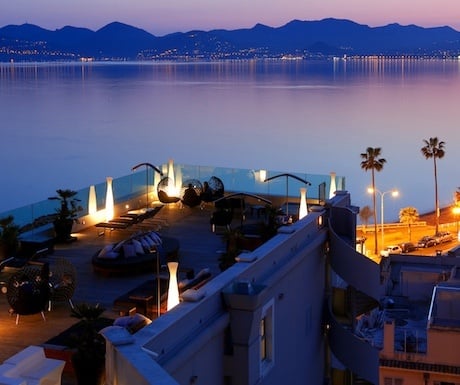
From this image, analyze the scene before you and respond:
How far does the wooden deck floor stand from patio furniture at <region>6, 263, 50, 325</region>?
18cm

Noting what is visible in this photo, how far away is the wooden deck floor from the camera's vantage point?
10.3 metres

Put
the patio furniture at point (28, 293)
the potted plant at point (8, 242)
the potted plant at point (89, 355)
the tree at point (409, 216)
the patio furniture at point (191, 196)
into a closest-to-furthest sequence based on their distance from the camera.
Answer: the potted plant at point (89, 355) → the patio furniture at point (28, 293) → the potted plant at point (8, 242) → the patio furniture at point (191, 196) → the tree at point (409, 216)

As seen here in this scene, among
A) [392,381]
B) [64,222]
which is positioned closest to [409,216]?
[392,381]

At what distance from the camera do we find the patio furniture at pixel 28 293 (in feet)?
35.2

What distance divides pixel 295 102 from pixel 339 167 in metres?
49.8

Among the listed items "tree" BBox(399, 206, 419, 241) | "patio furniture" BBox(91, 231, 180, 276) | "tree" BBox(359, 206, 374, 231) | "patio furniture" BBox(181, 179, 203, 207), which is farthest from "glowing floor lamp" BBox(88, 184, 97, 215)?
"tree" BBox(399, 206, 419, 241)

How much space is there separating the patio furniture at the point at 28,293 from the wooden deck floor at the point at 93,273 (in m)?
0.18

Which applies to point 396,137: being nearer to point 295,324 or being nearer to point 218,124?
point 218,124

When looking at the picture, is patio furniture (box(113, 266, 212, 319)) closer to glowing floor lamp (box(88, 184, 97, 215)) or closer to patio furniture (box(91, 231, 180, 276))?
patio furniture (box(91, 231, 180, 276))

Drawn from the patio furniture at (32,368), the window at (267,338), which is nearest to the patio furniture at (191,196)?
the window at (267,338)

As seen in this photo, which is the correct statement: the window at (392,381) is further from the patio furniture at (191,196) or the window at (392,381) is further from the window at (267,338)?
the window at (267,338)

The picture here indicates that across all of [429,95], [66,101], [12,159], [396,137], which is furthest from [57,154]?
[429,95]

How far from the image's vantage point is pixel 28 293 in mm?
10797

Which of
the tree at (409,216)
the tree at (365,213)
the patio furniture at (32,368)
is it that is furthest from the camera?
the tree at (365,213)
